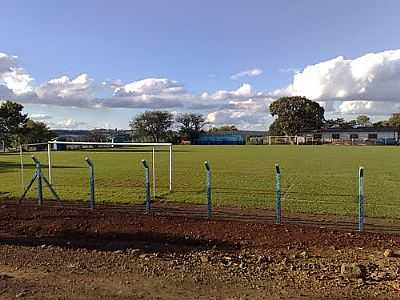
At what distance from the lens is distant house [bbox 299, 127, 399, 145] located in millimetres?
121931

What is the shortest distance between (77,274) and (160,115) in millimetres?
131254

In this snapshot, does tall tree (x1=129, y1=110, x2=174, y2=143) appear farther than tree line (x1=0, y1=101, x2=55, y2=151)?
Yes

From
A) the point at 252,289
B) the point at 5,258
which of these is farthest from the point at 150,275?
the point at 5,258

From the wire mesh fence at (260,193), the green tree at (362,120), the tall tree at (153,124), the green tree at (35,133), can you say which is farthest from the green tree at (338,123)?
the wire mesh fence at (260,193)

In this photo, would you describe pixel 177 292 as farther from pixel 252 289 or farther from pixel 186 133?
pixel 186 133

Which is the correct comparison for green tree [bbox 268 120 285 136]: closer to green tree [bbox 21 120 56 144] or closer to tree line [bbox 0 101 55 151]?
green tree [bbox 21 120 56 144]

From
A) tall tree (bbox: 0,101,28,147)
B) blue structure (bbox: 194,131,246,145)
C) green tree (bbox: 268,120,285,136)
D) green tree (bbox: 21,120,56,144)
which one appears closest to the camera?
tall tree (bbox: 0,101,28,147)

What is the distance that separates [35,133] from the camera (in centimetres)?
8906

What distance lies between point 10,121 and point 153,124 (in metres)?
60.2

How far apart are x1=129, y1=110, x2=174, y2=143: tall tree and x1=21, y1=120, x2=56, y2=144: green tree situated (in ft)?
133

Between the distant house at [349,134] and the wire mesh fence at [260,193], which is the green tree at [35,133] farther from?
the wire mesh fence at [260,193]

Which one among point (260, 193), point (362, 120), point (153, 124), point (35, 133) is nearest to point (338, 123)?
point (362, 120)

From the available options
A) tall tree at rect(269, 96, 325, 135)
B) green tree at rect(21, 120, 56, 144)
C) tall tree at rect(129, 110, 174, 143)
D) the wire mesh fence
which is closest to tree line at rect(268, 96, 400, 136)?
tall tree at rect(269, 96, 325, 135)

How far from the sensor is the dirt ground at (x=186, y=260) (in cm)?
580
